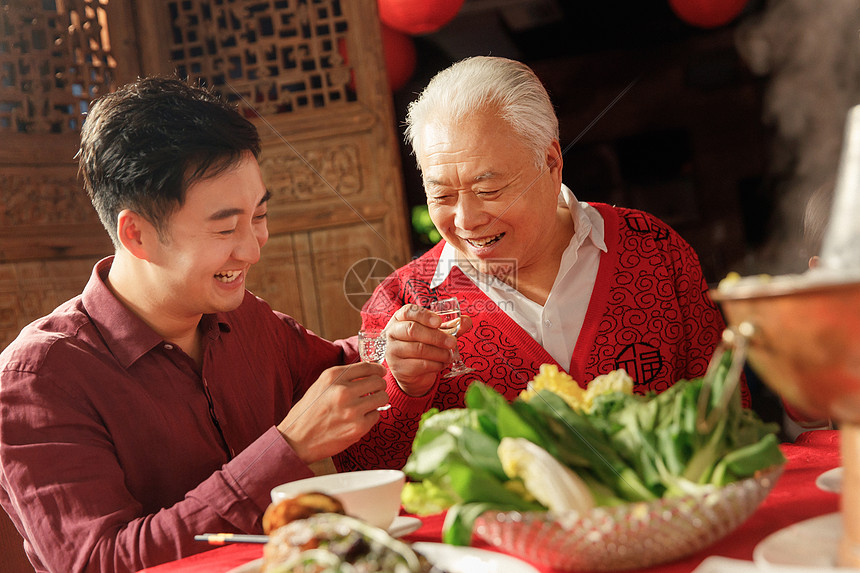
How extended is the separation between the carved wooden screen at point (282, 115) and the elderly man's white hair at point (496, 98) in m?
1.12

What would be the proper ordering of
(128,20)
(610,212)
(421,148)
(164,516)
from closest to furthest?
(164,516) → (421,148) → (610,212) → (128,20)

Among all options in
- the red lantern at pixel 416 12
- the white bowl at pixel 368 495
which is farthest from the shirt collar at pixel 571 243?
the red lantern at pixel 416 12

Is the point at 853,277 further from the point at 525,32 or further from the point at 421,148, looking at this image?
the point at 525,32

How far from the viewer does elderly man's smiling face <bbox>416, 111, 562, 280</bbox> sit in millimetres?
1542

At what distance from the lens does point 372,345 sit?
133 cm

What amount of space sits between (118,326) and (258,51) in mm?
1845

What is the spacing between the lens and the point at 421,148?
1629 millimetres

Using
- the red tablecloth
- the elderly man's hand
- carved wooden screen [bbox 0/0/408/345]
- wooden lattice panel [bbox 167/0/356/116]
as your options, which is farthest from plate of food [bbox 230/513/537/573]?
wooden lattice panel [bbox 167/0/356/116]

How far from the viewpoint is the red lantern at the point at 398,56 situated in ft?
10.5

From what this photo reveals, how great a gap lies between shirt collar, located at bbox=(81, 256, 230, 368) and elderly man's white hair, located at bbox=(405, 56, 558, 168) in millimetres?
702

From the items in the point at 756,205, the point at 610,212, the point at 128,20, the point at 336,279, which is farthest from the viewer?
the point at 756,205

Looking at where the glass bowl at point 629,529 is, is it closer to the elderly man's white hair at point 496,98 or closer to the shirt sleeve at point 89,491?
the shirt sleeve at point 89,491

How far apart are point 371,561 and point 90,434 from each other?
729 mm

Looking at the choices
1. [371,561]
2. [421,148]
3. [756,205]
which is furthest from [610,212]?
[756,205]
